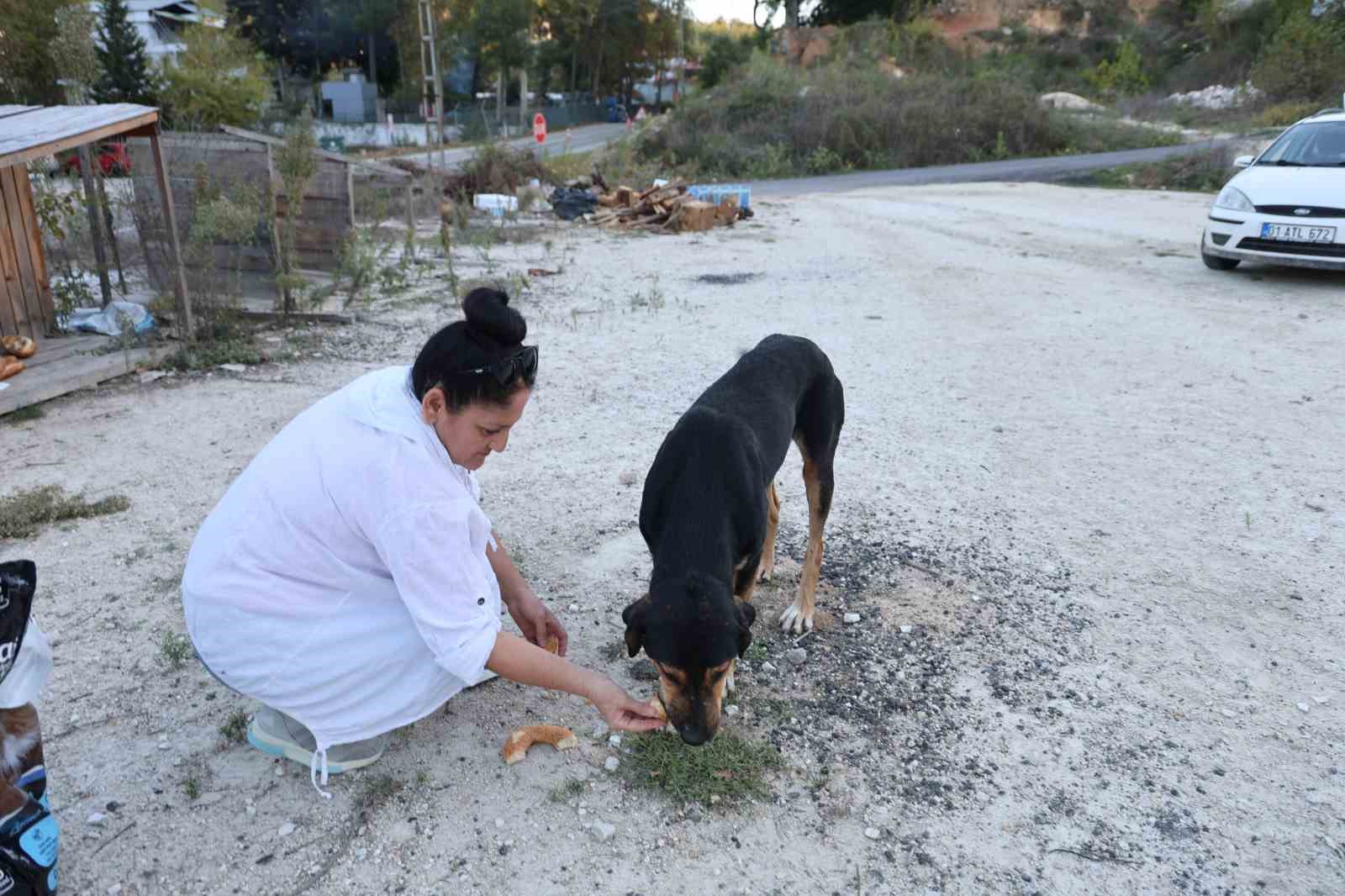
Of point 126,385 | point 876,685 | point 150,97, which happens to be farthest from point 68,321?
point 150,97

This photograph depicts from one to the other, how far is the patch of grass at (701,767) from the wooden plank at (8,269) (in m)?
7.01

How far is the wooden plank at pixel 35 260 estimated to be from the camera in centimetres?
738

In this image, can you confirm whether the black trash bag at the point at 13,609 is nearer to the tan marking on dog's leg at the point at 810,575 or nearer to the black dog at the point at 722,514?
the black dog at the point at 722,514

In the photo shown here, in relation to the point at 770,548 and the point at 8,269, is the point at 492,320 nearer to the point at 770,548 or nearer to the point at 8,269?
the point at 770,548

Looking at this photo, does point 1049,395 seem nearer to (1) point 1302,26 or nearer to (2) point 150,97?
(2) point 150,97

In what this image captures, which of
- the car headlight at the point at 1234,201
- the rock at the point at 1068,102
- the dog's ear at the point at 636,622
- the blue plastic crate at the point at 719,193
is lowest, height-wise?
the dog's ear at the point at 636,622

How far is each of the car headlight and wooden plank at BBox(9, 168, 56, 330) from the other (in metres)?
12.2

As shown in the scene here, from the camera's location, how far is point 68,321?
7852mm

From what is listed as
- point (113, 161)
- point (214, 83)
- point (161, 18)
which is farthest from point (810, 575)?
point (161, 18)

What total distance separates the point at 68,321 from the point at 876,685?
7733 mm

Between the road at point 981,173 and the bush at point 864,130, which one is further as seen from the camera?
the bush at point 864,130

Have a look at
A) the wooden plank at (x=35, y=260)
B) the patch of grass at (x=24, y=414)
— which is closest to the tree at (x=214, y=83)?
the wooden plank at (x=35, y=260)

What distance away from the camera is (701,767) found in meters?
3.03

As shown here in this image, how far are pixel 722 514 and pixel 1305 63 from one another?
1502 inches
